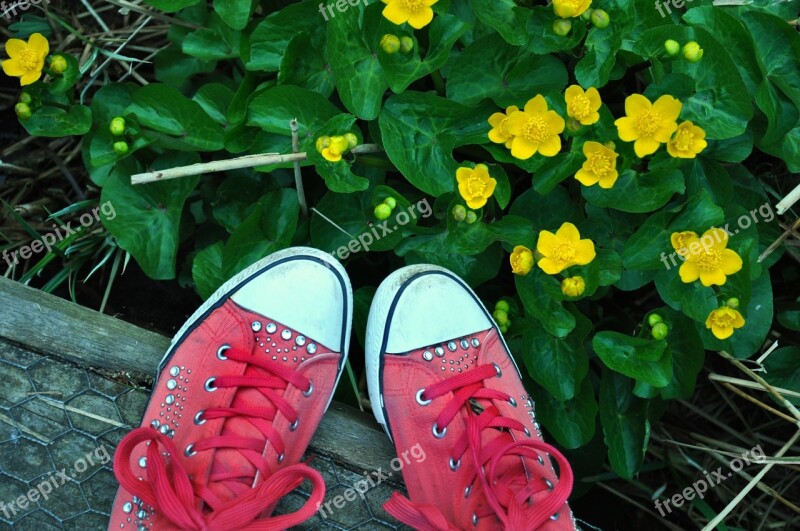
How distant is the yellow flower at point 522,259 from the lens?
149 centimetres

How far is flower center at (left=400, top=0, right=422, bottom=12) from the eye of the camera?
1.37 m

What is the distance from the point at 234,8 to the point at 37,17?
757 mm

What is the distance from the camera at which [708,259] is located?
4.76 ft

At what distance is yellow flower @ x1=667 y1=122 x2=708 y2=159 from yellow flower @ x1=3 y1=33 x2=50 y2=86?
1.37 metres

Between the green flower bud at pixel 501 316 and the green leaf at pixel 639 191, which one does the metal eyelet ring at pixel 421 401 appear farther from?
the green leaf at pixel 639 191

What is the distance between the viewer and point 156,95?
1.70 meters

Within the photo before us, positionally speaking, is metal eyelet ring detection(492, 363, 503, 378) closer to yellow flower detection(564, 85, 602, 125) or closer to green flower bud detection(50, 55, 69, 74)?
yellow flower detection(564, 85, 602, 125)

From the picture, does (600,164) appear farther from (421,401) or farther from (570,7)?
(421,401)

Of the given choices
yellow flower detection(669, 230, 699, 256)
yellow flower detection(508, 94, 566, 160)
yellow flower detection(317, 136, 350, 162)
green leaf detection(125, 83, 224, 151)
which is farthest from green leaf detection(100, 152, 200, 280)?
yellow flower detection(669, 230, 699, 256)

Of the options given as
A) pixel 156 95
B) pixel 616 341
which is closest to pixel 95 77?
pixel 156 95

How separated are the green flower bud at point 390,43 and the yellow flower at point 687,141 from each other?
0.60 meters

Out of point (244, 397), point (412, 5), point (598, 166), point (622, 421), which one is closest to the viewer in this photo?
point (412, 5)

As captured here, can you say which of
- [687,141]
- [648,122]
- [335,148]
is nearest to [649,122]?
[648,122]

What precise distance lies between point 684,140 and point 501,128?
37 cm
